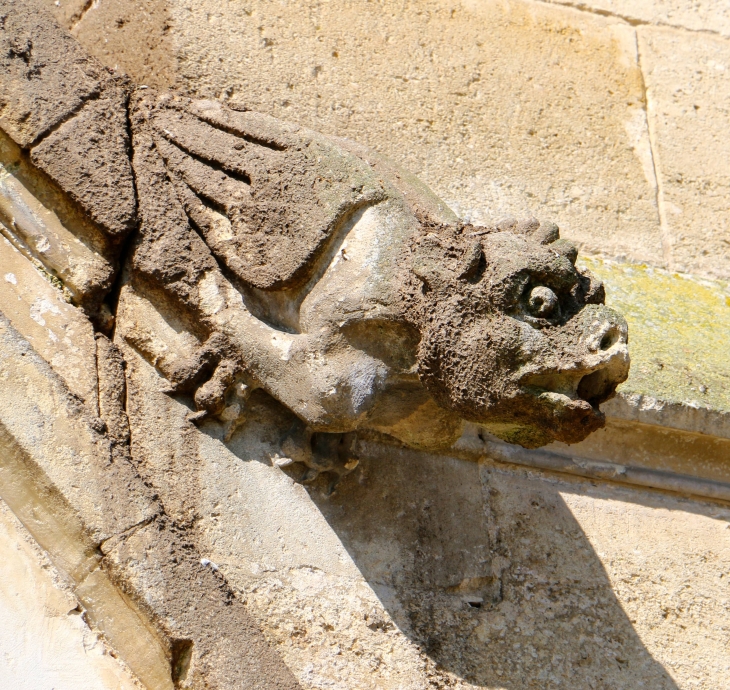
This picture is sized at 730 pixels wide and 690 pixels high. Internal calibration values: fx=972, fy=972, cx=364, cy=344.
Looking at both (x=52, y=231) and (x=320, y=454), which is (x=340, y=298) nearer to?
(x=320, y=454)

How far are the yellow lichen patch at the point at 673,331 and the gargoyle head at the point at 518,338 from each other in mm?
740

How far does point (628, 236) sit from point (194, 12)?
146cm

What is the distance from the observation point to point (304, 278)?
209 centimetres

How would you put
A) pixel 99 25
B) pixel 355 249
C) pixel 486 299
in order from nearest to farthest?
pixel 486 299, pixel 355 249, pixel 99 25

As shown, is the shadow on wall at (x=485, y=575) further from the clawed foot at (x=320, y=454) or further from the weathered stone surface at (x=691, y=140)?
the weathered stone surface at (x=691, y=140)

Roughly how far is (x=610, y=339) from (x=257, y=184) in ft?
2.81

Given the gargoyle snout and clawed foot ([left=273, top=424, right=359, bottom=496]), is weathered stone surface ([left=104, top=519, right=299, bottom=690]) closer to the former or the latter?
clawed foot ([left=273, top=424, right=359, bottom=496])

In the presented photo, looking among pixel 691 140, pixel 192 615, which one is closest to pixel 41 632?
pixel 192 615

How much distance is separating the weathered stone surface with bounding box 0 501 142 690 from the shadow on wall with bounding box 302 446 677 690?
0.60 metres

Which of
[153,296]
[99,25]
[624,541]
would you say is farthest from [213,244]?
[624,541]

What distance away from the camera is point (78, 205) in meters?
2.17

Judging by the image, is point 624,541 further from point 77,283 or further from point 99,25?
point 99,25

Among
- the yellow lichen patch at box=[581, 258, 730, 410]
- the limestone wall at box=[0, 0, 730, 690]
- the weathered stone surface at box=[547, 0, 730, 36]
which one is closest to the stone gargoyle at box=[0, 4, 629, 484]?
the limestone wall at box=[0, 0, 730, 690]

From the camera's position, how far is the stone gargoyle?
1.88 meters
